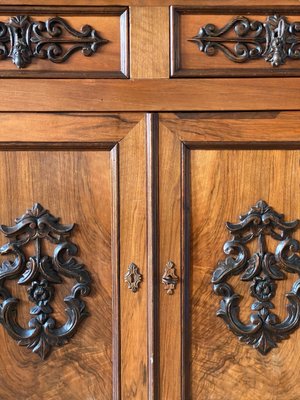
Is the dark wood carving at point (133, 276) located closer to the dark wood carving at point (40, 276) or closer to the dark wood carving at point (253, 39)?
the dark wood carving at point (40, 276)

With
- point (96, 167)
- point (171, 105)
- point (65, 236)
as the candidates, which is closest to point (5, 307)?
point (65, 236)

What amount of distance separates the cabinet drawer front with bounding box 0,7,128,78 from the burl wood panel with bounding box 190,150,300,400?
0.60 ft

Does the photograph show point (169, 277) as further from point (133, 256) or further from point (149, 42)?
point (149, 42)

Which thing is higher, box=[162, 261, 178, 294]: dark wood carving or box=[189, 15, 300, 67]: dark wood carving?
box=[189, 15, 300, 67]: dark wood carving

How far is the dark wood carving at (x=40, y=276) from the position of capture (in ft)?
2.49

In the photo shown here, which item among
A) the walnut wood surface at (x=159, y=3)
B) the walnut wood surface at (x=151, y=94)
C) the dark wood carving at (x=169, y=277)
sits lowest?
the dark wood carving at (x=169, y=277)

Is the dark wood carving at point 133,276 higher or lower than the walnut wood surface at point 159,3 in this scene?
lower

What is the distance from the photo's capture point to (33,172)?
2.50 feet

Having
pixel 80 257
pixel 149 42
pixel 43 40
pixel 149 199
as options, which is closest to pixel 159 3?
pixel 149 42

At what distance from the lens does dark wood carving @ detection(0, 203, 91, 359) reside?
Answer: 76cm

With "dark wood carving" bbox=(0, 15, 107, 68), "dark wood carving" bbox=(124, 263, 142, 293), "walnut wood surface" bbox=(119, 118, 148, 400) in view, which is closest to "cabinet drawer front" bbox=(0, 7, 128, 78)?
"dark wood carving" bbox=(0, 15, 107, 68)

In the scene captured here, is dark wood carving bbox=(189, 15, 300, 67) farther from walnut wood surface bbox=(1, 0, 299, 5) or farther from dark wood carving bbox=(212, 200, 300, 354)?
dark wood carving bbox=(212, 200, 300, 354)

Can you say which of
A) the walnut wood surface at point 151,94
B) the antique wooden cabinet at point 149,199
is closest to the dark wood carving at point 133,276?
the antique wooden cabinet at point 149,199

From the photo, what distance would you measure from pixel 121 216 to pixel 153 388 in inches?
9.8
